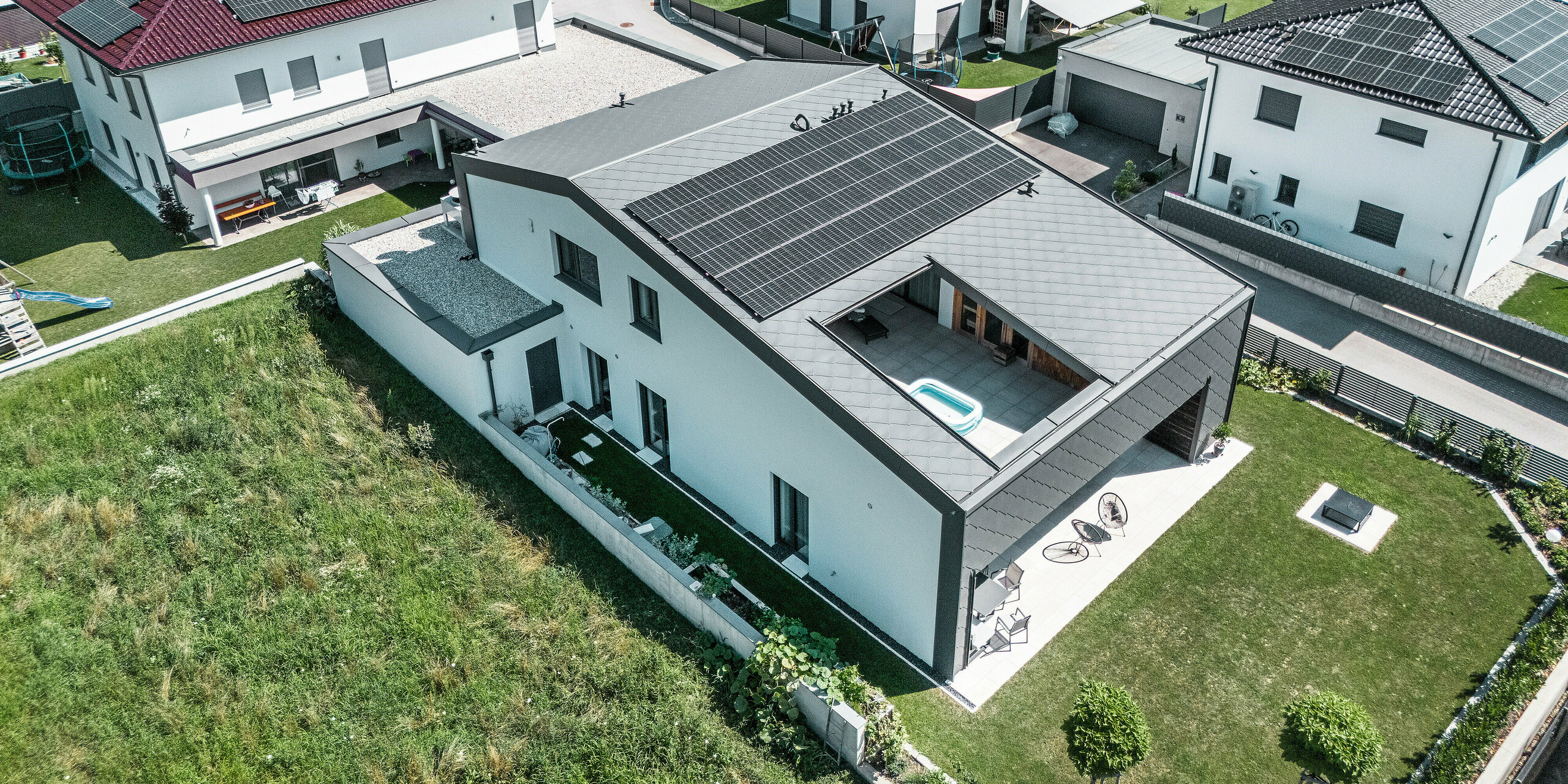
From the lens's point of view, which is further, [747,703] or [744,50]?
[744,50]

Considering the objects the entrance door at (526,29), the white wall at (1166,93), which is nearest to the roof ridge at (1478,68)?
the white wall at (1166,93)

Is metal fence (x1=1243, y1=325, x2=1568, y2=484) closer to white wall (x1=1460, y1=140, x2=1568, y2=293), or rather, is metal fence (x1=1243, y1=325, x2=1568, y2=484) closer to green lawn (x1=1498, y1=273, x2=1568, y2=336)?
white wall (x1=1460, y1=140, x2=1568, y2=293)

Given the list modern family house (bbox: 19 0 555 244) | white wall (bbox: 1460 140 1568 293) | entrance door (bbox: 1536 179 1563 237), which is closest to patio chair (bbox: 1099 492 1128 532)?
white wall (bbox: 1460 140 1568 293)

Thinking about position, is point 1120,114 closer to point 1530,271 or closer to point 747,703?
point 1530,271

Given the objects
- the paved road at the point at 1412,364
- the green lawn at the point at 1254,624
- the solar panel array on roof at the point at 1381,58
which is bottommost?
the green lawn at the point at 1254,624

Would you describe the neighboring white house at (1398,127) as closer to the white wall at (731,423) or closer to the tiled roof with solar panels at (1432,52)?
the tiled roof with solar panels at (1432,52)

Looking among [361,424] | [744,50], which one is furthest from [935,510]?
[744,50]

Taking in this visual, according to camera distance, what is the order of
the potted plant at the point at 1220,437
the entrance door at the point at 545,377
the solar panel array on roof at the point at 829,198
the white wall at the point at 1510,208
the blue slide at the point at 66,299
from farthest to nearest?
the blue slide at the point at 66,299 < the white wall at the point at 1510,208 < the entrance door at the point at 545,377 < the potted plant at the point at 1220,437 < the solar panel array on roof at the point at 829,198
